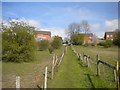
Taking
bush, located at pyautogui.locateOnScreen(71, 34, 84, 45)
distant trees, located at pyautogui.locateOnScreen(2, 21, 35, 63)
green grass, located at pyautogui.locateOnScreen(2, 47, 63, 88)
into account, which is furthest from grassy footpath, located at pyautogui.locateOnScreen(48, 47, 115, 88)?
bush, located at pyautogui.locateOnScreen(71, 34, 84, 45)

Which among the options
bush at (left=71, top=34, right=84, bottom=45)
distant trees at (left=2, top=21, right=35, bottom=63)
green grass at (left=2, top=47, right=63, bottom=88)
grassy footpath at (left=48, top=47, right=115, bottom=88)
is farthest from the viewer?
bush at (left=71, top=34, right=84, bottom=45)

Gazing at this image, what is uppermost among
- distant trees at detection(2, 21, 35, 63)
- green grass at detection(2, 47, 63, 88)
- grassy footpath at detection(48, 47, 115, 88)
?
distant trees at detection(2, 21, 35, 63)

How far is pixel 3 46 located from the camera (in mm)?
14555

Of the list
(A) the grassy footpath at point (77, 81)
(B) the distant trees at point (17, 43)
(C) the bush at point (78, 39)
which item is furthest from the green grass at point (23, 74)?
(C) the bush at point (78, 39)

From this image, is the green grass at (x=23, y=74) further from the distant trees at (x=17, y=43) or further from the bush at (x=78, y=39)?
the bush at (x=78, y=39)

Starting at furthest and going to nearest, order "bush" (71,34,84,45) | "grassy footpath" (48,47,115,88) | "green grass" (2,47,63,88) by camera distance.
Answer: "bush" (71,34,84,45) < "green grass" (2,47,63,88) < "grassy footpath" (48,47,115,88)

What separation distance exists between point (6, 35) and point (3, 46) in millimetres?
1423

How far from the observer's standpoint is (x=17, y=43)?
14.7 metres

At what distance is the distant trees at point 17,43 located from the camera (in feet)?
47.4

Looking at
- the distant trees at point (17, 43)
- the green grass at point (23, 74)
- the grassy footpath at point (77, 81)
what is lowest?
the green grass at point (23, 74)

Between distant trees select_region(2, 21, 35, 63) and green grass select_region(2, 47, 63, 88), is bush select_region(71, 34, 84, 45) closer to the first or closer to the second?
distant trees select_region(2, 21, 35, 63)

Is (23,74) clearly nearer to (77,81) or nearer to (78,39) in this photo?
Result: (77,81)

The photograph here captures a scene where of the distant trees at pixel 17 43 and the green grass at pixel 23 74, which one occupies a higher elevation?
the distant trees at pixel 17 43

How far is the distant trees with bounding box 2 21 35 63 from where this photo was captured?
47.4ft
